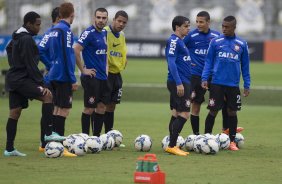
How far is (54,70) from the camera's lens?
46.6 ft

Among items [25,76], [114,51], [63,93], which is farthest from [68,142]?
[114,51]

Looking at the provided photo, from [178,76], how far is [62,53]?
2000mm

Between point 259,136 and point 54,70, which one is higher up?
point 54,70

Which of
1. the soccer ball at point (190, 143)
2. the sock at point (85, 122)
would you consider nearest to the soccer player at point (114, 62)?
the sock at point (85, 122)

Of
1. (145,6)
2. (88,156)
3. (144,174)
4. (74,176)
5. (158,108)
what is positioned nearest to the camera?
(144,174)

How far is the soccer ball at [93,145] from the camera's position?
14031mm

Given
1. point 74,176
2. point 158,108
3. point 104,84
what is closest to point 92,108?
point 104,84

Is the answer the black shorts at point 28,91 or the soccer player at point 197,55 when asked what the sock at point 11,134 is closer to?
the black shorts at point 28,91

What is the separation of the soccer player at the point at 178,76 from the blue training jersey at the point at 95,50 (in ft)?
4.36

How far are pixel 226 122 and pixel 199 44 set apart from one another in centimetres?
165

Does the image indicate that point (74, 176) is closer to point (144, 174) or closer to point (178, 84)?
point (144, 174)

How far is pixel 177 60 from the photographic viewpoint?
48.1 feet

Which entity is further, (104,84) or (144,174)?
(104,84)

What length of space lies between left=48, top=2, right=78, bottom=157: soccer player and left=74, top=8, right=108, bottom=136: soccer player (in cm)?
81
